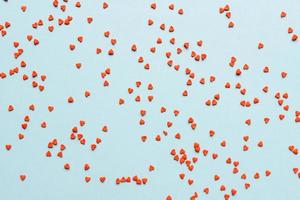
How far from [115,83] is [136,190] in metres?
0.36

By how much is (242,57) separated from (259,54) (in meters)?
0.06

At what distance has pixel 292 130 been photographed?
1446 mm

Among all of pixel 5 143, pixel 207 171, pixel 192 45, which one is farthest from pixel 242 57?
pixel 5 143

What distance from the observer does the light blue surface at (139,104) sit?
1416 millimetres

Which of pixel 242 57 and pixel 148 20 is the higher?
pixel 148 20

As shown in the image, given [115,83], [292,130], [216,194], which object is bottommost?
[216,194]

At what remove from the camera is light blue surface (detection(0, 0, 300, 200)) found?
142 cm

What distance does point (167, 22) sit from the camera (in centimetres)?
145

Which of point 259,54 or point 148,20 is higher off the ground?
point 148,20

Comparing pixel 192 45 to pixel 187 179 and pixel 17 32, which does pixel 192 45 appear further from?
pixel 17 32

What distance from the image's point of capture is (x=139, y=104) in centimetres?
143

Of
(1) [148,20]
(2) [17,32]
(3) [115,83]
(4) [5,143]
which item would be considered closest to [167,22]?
(1) [148,20]

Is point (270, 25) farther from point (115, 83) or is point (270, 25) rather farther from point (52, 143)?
point (52, 143)

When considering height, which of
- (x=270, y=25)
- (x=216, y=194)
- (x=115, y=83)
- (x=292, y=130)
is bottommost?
(x=216, y=194)
